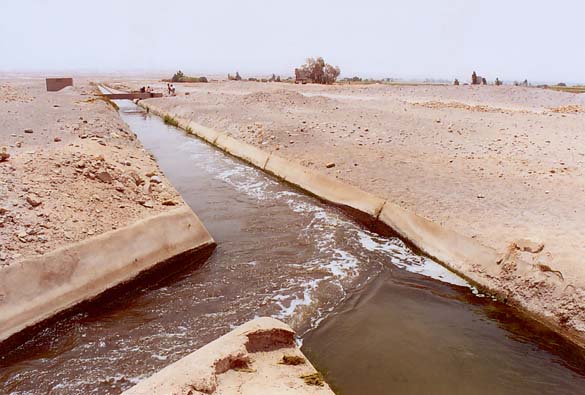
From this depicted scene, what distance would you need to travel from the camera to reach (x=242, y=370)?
16.1 ft

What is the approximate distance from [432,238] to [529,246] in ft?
6.70

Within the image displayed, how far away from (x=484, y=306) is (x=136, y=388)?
5.62m

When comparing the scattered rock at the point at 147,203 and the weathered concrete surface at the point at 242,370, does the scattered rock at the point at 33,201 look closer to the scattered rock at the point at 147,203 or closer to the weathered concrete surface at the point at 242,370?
the scattered rock at the point at 147,203

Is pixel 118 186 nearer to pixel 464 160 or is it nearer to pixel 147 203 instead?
pixel 147 203

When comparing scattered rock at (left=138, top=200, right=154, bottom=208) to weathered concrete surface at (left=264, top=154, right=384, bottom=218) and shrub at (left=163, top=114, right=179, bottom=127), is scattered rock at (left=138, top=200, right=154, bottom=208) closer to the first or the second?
weathered concrete surface at (left=264, top=154, right=384, bottom=218)

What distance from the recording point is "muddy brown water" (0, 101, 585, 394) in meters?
5.57

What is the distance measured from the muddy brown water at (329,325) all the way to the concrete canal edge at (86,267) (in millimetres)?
295

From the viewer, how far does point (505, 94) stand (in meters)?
33.6

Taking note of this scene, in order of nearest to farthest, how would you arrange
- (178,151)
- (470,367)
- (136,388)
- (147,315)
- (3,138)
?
(136,388), (470,367), (147,315), (3,138), (178,151)

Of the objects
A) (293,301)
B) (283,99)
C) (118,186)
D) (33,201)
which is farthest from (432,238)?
(283,99)

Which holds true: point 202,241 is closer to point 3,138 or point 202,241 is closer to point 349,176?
point 349,176

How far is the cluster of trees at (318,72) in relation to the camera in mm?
55312

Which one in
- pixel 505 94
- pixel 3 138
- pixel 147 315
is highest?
pixel 505 94

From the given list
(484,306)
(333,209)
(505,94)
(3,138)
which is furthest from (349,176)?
(505,94)
